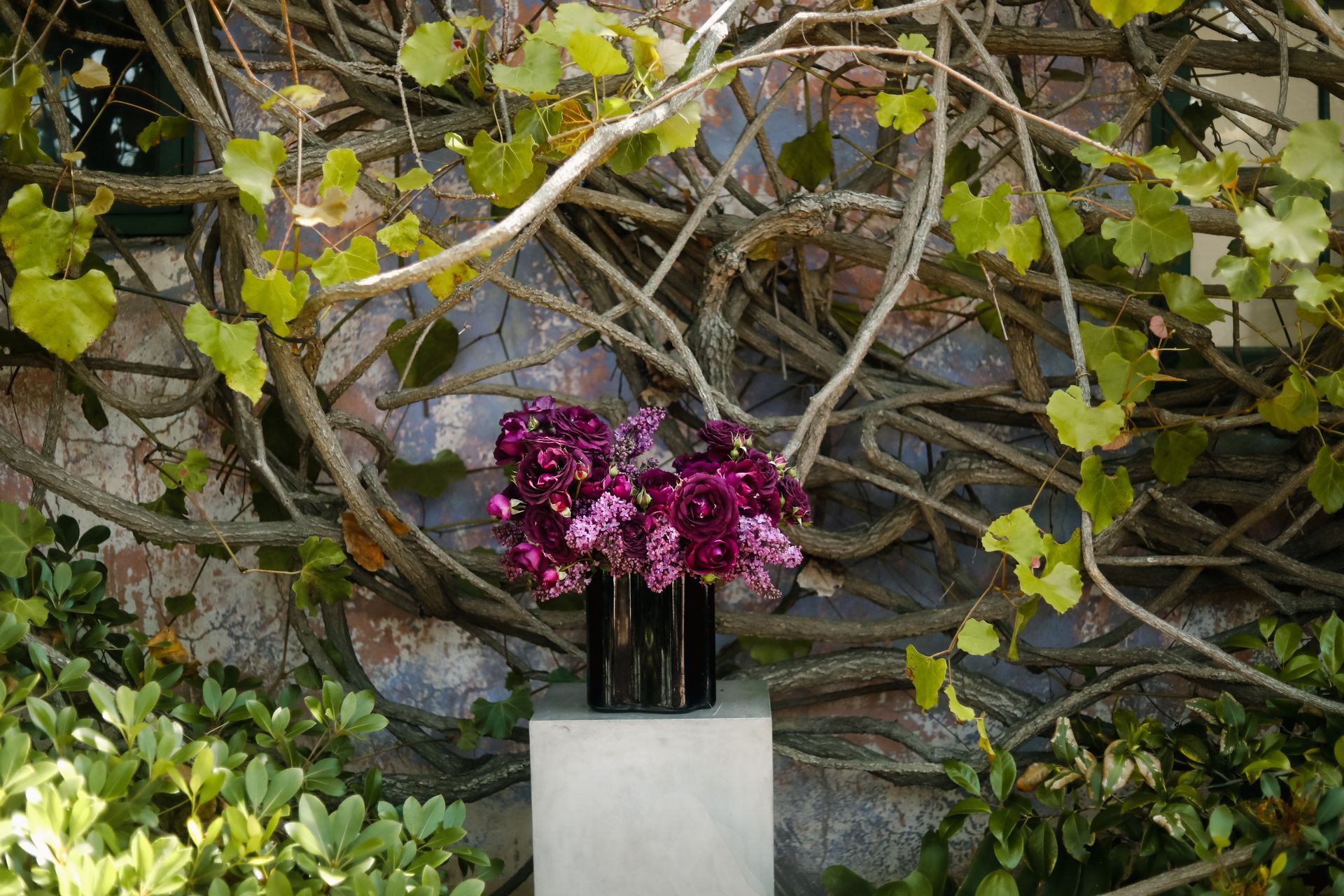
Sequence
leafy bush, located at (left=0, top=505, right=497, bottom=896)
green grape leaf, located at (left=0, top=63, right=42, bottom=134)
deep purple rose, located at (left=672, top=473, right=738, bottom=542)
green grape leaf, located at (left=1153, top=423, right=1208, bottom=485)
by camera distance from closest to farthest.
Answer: leafy bush, located at (left=0, top=505, right=497, bottom=896), deep purple rose, located at (left=672, top=473, right=738, bottom=542), green grape leaf, located at (left=0, top=63, right=42, bottom=134), green grape leaf, located at (left=1153, top=423, right=1208, bottom=485)

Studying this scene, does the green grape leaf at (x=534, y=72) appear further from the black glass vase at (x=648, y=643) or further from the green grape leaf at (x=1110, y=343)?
the green grape leaf at (x=1110, y=343)

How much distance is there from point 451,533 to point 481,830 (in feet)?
1.85

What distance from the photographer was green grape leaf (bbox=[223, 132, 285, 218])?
1.21 meters

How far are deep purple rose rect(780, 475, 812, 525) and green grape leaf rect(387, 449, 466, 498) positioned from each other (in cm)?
85

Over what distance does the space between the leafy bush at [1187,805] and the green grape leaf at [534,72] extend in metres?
1.11

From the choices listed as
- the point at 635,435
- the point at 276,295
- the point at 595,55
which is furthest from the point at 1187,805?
the point at 276,295

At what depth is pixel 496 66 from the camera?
133 cm

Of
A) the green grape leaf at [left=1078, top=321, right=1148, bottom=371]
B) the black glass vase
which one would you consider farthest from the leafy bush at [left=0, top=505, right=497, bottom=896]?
the green grape leaf at [left=1078, top=321, right=1148, bottom=371]

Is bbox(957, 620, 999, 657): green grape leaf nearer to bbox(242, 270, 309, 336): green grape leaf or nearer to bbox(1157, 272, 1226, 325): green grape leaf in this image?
bbox(1157, 272, 1226, 325): green grape leaf

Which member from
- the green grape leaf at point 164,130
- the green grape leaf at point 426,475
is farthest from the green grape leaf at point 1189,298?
the green grape leaf at point 164,130

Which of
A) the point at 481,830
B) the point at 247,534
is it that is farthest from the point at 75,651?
the point at 481,830

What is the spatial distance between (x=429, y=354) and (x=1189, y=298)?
1.31 m

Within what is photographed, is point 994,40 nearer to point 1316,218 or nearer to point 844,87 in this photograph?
point 844,87

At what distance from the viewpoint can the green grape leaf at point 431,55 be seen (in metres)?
1.38
